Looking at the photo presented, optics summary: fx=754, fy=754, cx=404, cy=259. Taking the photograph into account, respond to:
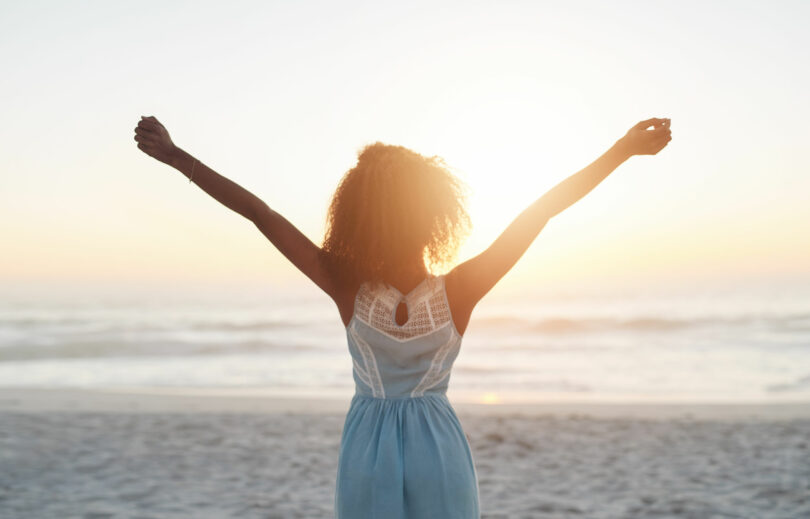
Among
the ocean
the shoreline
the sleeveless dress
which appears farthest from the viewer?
the ocean

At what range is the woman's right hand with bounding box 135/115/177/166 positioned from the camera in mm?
2020

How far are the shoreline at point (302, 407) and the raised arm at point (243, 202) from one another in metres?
7.17

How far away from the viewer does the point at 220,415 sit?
8.81m

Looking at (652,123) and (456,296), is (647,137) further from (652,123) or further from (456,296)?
(456,296)

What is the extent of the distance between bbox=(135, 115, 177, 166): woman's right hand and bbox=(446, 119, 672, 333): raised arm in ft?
2.69

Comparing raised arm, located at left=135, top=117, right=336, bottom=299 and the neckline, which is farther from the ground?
raised arm, located at left=135, top=117, right=336, bottom=299

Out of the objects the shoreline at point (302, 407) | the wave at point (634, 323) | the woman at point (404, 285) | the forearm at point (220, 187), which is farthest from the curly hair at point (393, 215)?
the wave at point (634, 323)

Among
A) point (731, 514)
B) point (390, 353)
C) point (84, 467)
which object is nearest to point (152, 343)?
point (84, 467)

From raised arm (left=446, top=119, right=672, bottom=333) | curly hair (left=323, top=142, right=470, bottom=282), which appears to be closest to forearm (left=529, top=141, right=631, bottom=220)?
raised arm (left=446, top=119, right=672, bottom=333)

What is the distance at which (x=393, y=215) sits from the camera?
1911 millimetres

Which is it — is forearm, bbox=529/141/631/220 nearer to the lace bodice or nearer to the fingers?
the fingers

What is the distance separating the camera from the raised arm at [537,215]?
1.91m

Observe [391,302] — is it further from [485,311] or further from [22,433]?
[485,311]

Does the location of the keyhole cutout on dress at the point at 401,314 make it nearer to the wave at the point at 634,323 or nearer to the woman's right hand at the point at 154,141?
the woman's right hand at the point at 154,141
